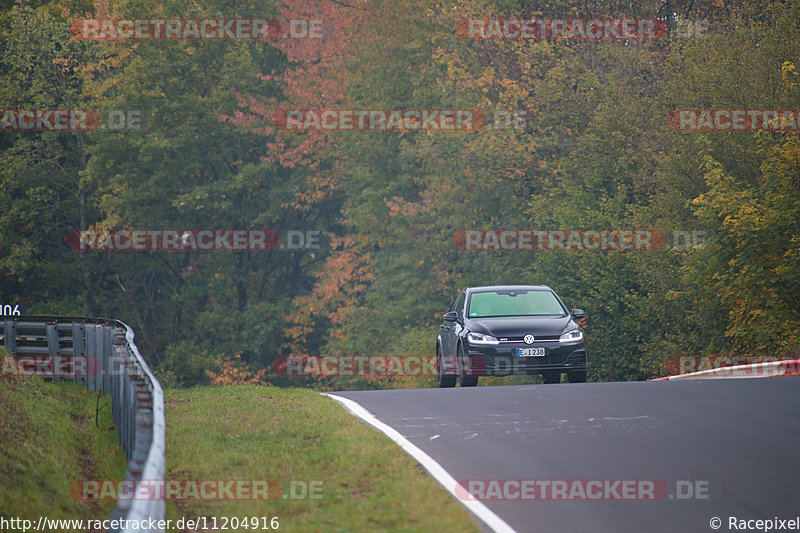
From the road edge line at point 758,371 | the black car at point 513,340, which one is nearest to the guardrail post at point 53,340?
the black car at point 513,340

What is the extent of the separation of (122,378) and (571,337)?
8.25m

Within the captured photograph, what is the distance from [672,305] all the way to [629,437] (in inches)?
685

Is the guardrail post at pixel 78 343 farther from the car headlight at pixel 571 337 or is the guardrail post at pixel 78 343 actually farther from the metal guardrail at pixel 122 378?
the car headlight at pixel 571 337

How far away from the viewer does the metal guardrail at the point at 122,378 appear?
6426 mm

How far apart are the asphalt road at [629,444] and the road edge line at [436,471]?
113 mm

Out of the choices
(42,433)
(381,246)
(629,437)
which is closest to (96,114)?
(381,246)

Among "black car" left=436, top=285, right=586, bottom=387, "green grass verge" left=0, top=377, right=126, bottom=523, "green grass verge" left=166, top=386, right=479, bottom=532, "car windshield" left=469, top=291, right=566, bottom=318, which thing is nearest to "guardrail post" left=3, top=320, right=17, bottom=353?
"green grass verge" left=0, top=377, right=126, bottom=523

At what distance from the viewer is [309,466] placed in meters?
9.97

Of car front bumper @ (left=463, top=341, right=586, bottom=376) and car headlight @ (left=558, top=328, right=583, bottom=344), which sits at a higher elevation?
car headlight @ (left=558, top=328, right=583, bottom=344)

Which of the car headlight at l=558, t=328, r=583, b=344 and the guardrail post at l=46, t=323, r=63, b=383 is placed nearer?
the car headlight at l=558, t=328, r=583, b=344

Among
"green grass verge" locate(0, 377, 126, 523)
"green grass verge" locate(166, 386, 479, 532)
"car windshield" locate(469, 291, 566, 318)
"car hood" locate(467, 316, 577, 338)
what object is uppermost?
"car windshield" locate(469, 291, 566, 318)

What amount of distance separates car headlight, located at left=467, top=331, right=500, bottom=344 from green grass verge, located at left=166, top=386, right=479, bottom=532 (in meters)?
3.18

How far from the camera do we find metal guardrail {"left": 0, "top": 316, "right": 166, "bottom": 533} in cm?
643

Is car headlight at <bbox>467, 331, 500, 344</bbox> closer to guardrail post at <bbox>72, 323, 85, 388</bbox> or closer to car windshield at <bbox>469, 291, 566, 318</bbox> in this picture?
car windshield at <bbox>469, 291, 566, 318</bbox>
